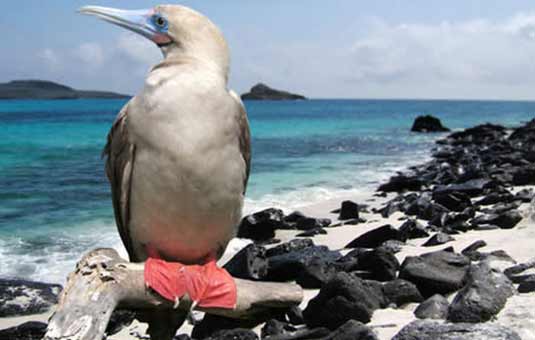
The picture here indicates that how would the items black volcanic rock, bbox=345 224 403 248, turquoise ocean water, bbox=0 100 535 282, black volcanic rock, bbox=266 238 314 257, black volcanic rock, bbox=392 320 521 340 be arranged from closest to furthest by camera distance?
black volcanic rock, bbox=392 320 521 340
black volcanic rock, bbox=345 224 403 248
black volcanic rock, bbox=266 238 314 257
turquoise ocean water, bbox=0 100 535 282

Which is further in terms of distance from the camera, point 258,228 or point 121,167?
point 258,228

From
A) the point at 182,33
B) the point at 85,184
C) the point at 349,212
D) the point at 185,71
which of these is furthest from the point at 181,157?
the point at 85,184

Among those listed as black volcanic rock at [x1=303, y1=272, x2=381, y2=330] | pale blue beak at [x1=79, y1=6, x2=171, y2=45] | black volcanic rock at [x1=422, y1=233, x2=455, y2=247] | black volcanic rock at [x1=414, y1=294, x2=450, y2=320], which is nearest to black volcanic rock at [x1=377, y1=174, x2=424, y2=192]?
black volcanic rock at [x1=422, y1=233, x2=455, y2=247]

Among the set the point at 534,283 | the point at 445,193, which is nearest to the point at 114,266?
A: the point at 534,283

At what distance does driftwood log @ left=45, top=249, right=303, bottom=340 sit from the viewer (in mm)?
3352

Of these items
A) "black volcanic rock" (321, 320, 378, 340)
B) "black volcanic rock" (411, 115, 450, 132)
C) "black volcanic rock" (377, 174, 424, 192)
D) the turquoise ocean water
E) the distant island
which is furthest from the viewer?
the distant island

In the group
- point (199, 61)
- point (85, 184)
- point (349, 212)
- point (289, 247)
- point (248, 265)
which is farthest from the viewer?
point (85, 184)

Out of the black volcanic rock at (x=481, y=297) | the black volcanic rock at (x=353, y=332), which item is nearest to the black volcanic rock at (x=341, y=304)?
the black volcanic rock at (x=353, y=332)

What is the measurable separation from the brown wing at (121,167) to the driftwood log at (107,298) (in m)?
0.33

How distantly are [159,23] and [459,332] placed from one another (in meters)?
2.67

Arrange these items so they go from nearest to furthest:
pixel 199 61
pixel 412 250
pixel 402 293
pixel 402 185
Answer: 1. pixel 199 61
2. pixel 402 293
3. pixel 412 250
4. pixel 402 185

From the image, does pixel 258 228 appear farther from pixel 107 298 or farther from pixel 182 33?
pixel 107 298

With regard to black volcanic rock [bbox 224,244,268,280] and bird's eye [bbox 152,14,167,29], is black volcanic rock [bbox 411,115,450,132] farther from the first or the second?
bird's eye [bbox 152,14,167,29]

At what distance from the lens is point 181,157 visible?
3.66 metres
